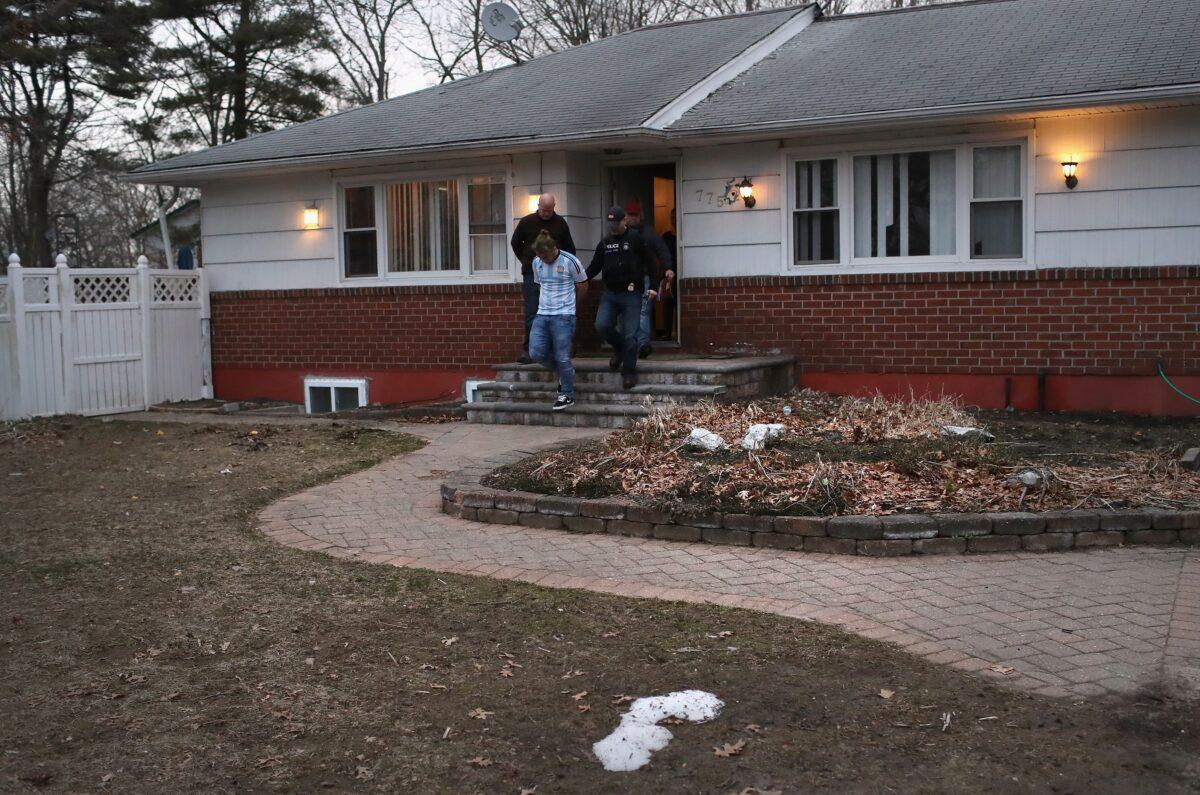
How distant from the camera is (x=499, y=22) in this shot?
58.4ft

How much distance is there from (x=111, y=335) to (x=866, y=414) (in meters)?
9.87

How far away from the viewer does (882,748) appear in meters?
3.92

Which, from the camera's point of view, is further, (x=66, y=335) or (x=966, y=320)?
(x=66, y=335)

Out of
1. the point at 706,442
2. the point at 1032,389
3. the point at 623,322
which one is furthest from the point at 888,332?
the point at 706,442

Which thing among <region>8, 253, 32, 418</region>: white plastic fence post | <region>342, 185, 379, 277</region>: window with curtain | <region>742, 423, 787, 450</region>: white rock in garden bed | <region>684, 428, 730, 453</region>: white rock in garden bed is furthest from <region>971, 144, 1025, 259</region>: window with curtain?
<region>8, 253, 32, 418</region>: white plastic fence post

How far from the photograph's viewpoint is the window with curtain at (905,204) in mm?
12430

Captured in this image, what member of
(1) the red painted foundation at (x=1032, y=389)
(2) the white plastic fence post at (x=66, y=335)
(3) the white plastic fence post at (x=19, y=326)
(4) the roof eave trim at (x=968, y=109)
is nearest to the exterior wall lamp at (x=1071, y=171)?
(4) the roof eave trim at (x=968, y=109)

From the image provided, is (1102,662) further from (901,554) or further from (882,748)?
(901,554)

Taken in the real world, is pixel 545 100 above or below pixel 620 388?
above

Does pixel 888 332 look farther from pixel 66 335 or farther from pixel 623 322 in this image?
pixel 66 335

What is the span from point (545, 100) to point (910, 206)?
16.0 feet

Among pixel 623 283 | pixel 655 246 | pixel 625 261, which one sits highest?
pixel 655 246

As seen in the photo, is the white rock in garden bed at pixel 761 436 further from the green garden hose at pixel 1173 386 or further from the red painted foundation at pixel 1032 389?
the green garden hose at pixel 1173 386

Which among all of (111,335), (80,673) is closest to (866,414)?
(80,673)
